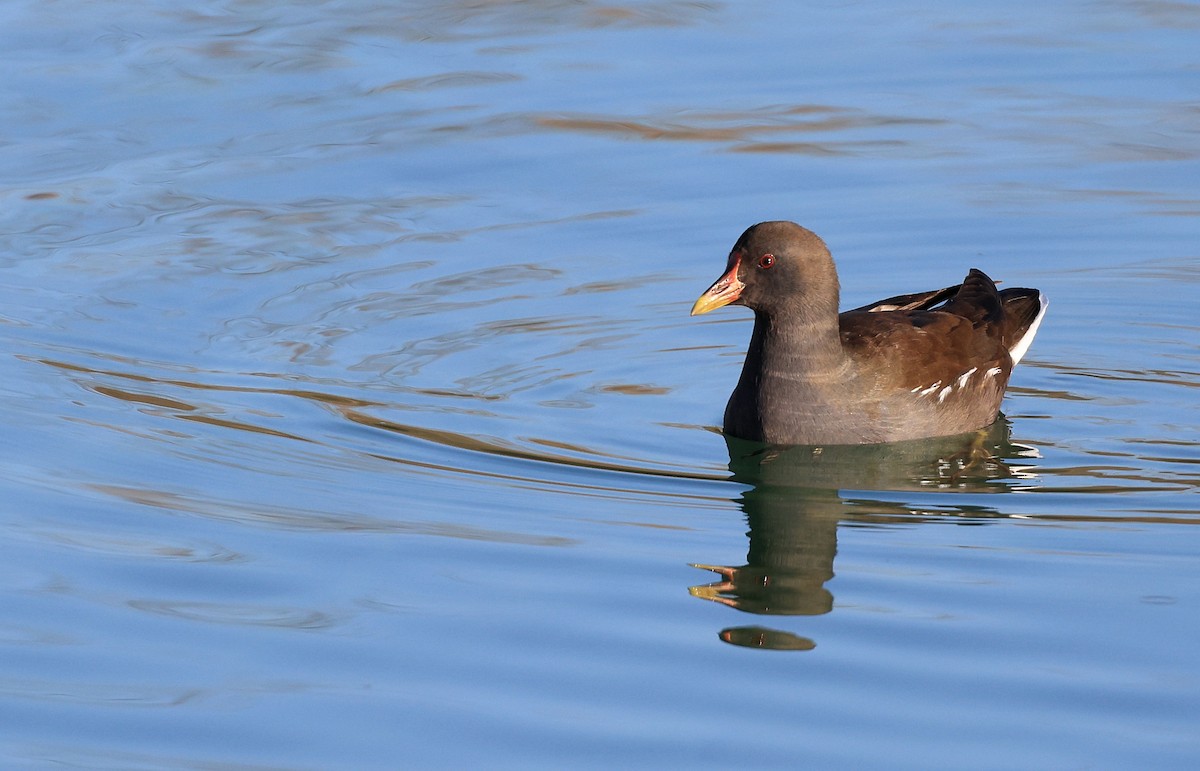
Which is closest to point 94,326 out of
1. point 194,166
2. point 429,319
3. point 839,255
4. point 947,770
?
point 429,319

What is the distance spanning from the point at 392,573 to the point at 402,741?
54.9 inches

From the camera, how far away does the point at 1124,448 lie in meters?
8.57

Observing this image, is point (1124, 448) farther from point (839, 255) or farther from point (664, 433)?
point (839, 255)

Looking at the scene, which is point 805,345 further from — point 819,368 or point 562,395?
point 562,395

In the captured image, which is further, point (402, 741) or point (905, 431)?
point (905, 431)

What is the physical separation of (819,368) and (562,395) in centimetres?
135

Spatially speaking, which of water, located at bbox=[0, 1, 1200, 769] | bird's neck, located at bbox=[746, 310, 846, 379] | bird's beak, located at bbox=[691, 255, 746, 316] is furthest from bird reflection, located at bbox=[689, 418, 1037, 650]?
bird's beak, located at bbox=[691, 255, 746, 316]

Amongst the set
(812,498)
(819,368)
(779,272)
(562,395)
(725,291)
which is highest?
(779,272)

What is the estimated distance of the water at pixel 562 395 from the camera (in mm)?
5984

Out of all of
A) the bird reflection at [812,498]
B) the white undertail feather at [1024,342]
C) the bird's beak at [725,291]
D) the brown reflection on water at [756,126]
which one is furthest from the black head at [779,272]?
the brown reflection on water at [756,126]

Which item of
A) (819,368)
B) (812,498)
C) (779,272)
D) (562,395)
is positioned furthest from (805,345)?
(562,395)

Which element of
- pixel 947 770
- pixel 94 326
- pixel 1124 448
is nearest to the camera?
pixel 947 770

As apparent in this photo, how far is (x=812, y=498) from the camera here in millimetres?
8086

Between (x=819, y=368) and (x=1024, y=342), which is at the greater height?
(x=1024, y=342)
